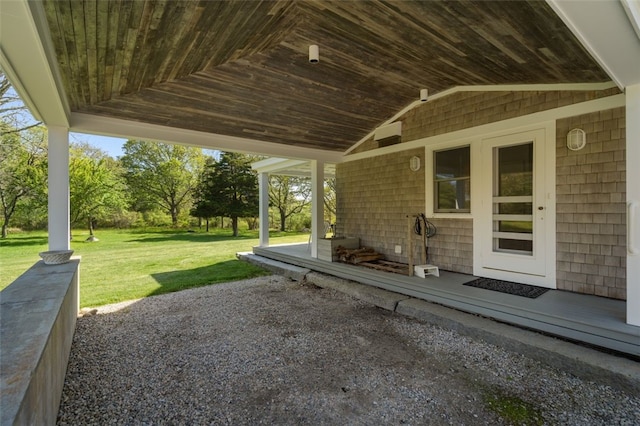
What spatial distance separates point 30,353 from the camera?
1.55 m

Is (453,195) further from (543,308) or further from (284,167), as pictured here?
(284,167)

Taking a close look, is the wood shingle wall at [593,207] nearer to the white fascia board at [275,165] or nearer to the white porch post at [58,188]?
the white fascia board at [275,165]

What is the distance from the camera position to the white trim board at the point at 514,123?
3.47m

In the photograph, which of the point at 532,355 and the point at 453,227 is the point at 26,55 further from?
the point at 453,227

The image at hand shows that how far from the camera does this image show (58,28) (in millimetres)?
2357

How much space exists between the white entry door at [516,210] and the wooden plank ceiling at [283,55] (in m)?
0.91

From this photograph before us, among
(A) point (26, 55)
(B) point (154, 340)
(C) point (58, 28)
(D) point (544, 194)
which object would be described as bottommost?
(B) point (154, 340)

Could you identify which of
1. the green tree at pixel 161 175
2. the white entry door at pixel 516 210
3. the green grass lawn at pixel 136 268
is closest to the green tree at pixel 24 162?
the green grass lawn at pixel 136 268

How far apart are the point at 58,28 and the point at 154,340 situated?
3.09m

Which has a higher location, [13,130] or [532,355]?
[13,130]

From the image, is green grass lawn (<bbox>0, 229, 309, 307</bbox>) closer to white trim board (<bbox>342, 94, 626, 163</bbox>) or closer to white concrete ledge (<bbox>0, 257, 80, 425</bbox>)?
white concrete ledge (<bbox>0, 257, 80, 425</bbox>)

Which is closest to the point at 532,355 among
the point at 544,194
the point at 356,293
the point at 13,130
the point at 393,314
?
the point at 393,314

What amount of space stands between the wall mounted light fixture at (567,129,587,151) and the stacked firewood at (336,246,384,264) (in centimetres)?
344

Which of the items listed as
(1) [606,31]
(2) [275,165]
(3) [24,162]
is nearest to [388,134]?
(2) [275,165]
